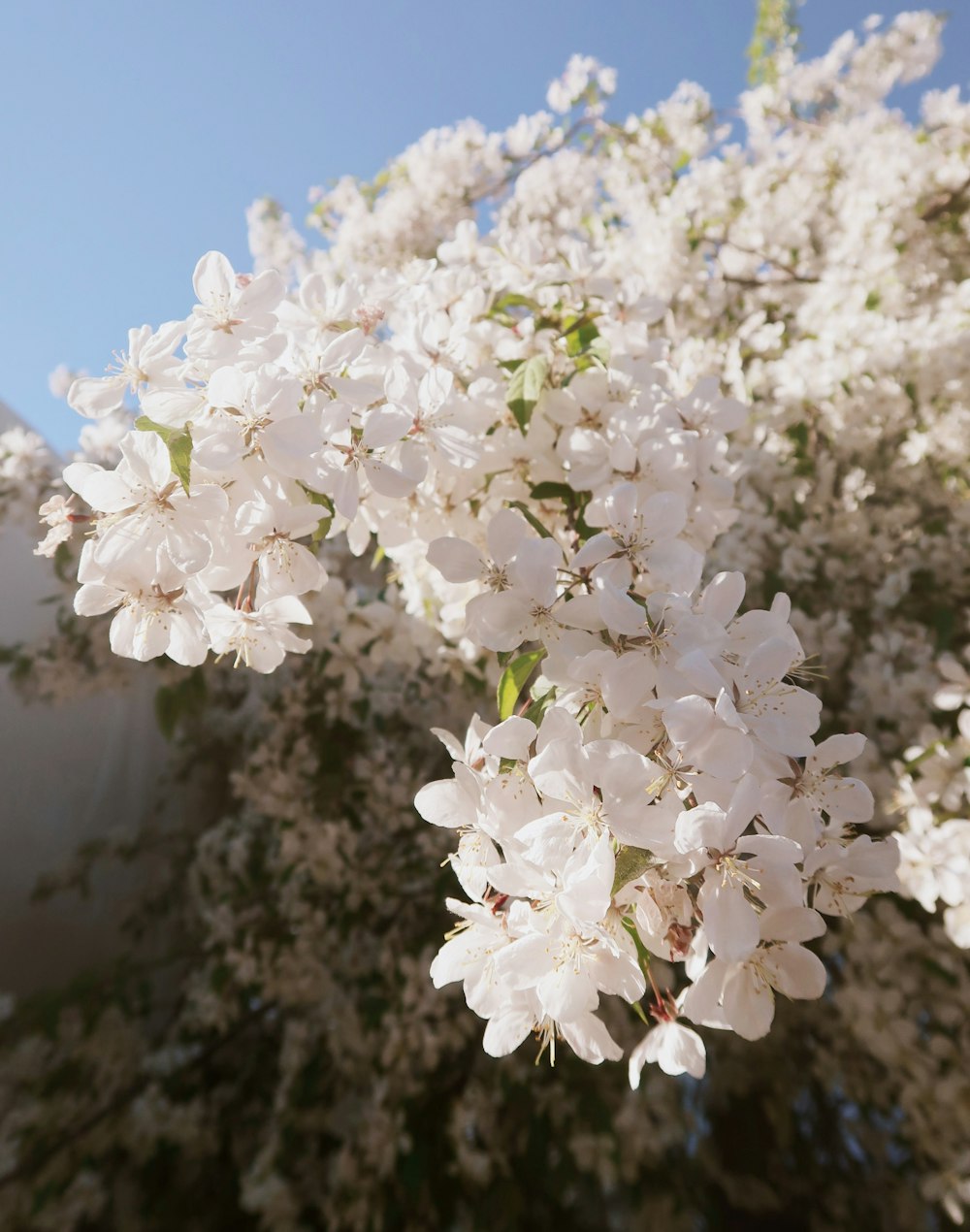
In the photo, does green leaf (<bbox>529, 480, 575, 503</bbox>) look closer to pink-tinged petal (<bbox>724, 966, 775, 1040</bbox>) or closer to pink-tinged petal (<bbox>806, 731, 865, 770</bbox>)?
pink-tinged petal (<bbox>806, 731, 865, 770</bbox>)

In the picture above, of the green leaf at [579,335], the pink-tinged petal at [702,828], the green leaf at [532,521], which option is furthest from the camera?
the green leaf at [579,335]

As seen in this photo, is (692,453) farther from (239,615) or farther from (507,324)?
(239,615)

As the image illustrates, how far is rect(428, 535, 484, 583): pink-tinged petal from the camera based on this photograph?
708 mm

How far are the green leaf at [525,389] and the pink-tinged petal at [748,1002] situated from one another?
573 millimetres

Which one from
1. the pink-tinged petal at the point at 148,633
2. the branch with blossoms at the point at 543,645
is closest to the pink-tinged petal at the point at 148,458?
the branch with blossoms at the point at 543,645

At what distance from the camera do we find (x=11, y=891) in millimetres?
2576

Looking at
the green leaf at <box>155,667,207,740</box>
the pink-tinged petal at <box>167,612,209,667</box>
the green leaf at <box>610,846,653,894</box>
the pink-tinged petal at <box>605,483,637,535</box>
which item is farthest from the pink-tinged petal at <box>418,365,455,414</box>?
the green leaf at <box>155,667,207,740</box>

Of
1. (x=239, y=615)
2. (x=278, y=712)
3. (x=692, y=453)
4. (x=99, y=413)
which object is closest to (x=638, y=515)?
(x=692, y=453)

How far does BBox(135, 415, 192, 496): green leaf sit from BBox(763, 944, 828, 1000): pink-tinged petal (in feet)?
1.87

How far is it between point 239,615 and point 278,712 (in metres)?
1.53

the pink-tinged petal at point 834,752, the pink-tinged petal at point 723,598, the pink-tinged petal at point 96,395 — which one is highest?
the pink-tinged petal at point 96,395

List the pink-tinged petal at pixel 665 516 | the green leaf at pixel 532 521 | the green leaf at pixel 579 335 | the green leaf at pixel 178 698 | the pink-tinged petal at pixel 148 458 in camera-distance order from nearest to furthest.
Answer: the pink-tinged petal at pixel 148 458 → the pink-tinged petal at pixel 665 516 → the green leaf at pixel 532 521 → the green leaf at pixel 579 335 → the green leaf at pixel 178 698

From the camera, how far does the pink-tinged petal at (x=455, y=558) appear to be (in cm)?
A: 71

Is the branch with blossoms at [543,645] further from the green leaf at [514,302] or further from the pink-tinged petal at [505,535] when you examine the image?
the green leaf at [514,302]
